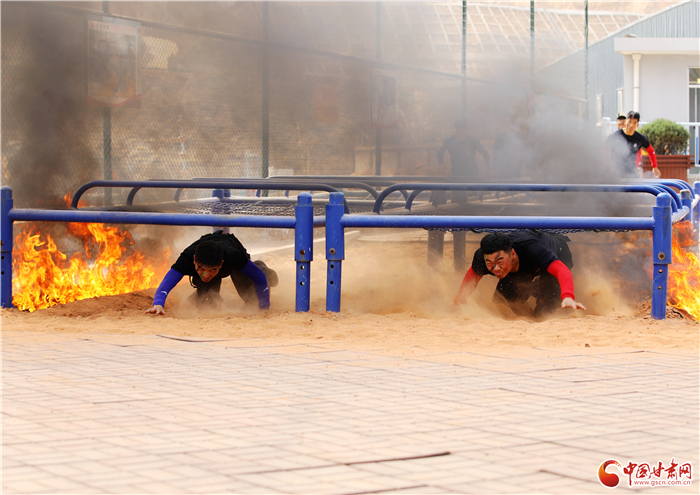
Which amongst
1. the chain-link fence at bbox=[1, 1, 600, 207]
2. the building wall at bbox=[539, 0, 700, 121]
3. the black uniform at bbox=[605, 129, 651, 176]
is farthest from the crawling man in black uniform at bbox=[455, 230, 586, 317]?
the building wall at bbox=[539, 0, 700, 121]

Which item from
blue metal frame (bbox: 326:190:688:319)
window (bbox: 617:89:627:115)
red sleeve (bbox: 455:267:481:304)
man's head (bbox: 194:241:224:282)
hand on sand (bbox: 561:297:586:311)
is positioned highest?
window (bbox: 617:89:627:115)

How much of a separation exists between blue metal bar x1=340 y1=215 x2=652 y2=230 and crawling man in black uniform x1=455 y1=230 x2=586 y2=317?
26 centimetres

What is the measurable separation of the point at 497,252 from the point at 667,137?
1372 cm

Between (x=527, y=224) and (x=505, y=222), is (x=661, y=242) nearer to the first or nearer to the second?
(x=527, y=224)

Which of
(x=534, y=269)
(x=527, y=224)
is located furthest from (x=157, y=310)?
(x=534, y=269)

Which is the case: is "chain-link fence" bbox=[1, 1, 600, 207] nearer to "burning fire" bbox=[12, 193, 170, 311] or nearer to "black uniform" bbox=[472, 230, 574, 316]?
"burning fire" bbox=[12, 193, 170, 311]

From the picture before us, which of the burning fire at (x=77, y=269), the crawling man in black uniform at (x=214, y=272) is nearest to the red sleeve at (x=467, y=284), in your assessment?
the crawling man in black uniform at (x=214, y=272)

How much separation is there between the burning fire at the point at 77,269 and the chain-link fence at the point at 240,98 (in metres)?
0.65

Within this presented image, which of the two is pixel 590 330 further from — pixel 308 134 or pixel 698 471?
pixel 308 134

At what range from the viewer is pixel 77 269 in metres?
7.34

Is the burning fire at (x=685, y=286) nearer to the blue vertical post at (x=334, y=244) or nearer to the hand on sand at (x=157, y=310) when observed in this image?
the blue vertical post at (x=334, y=244)

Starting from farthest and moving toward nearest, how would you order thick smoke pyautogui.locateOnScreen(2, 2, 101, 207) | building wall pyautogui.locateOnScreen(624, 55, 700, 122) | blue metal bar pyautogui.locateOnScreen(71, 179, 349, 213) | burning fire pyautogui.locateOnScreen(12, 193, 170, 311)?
building wall pyautogui.locateOnScreen(624, 55, 700, 122) → thick smoke pyautogui.locateOnScreen(2, 2, 101, 207) → burning fire pyautogui.locateOnScreen(12, 193, 170, 311) → blue metal bar pyautogui.locateOnScreen(71, 179, 349, 213)

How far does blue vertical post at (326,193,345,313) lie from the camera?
5754 millimetres

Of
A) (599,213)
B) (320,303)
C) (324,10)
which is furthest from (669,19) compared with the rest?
(320,303)
